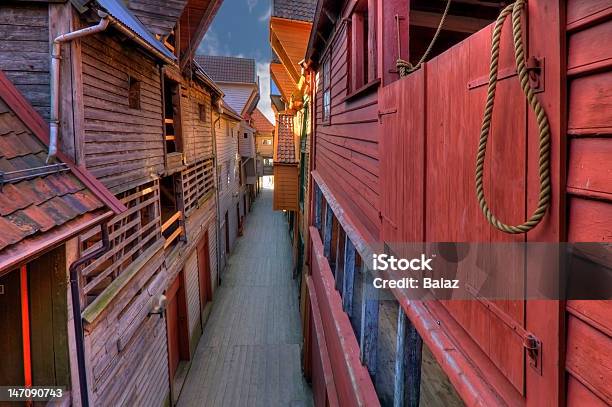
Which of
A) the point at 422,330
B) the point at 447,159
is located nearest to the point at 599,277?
the point at 447,159

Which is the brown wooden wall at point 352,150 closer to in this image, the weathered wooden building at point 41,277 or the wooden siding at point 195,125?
the weathered wooden building at point 41,277

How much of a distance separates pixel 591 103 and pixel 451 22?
19.9 feet

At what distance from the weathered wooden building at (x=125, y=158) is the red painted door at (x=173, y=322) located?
0.04 m

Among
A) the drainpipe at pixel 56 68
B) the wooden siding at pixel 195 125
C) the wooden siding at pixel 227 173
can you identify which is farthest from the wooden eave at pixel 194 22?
the wooden siding at pixel 227 173

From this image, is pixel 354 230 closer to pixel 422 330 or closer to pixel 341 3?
pixel 422 330

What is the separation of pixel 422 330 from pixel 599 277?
1.24 metres

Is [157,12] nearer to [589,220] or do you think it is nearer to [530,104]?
[530,104]

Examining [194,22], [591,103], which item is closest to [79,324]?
[591,103]

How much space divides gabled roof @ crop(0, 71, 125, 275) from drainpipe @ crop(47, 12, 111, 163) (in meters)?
0.19

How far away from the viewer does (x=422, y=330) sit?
2.23 meters

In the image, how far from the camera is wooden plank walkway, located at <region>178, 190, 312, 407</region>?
8680 mm

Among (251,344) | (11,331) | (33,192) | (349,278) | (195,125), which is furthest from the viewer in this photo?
(195,125)

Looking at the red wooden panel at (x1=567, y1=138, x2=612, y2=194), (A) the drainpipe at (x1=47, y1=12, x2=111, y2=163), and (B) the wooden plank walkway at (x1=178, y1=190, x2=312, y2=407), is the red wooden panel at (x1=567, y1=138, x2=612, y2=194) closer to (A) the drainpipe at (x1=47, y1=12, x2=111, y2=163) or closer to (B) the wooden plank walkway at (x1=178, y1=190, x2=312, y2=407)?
(A) the drainpipe at (x1=47, y1=12, x2=111, y2=163)

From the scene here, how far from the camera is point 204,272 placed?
12.6 meters
